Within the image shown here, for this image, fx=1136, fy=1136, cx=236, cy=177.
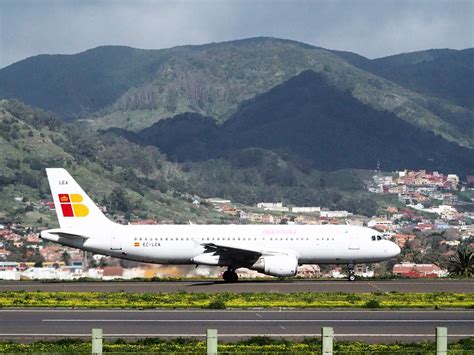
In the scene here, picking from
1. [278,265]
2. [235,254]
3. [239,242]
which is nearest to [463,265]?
[278,265]

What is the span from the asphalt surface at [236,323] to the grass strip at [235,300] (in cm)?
189

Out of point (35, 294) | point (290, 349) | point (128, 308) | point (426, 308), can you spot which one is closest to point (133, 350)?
point (290, 349)

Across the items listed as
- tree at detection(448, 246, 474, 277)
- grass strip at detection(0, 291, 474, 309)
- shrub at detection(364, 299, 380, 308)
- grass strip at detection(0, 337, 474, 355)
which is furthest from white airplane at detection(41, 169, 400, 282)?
grass strip at detection(0, 337, 474, 355)

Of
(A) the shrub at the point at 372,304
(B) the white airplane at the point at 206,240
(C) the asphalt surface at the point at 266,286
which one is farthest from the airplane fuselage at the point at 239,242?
(A) the shrub at the point at 372,304

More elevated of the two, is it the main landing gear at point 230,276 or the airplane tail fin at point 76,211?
the airplane tail fin at point 76,211

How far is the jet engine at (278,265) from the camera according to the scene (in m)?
65.2

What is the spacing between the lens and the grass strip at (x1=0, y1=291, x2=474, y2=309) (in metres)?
46.3

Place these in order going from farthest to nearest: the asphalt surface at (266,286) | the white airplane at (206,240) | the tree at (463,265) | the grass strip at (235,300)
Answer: the tree at (463,265) < the white airplane at (206,240) < the asphalt surface at (266,286) < the grass strip at (235,300)

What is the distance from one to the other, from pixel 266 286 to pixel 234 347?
28.7 metres

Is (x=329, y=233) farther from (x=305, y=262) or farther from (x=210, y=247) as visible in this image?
(x=210, y=247)

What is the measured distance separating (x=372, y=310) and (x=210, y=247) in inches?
860

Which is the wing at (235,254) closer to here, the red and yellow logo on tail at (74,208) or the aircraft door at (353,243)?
the aircraft door at (353,243)

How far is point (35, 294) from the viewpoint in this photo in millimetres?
52688

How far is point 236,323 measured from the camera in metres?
39.5
